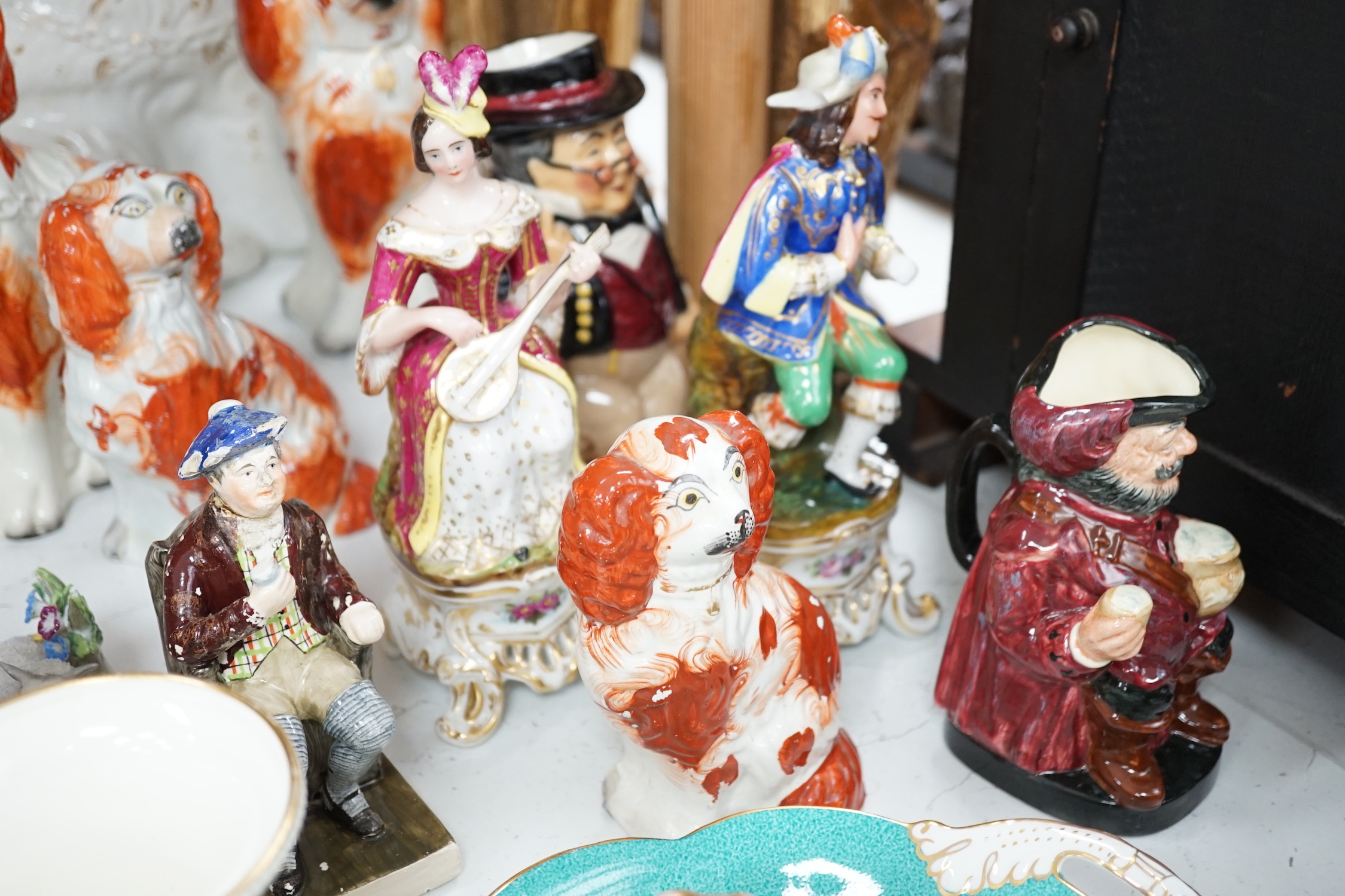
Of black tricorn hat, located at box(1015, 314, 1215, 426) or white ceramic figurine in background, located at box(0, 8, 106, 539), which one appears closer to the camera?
black tricorn hat, located at box(1015, 314, 1215, 426)

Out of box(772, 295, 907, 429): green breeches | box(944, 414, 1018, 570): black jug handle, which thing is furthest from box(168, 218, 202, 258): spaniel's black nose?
box(944, 414, 1018, 570): black jug handle

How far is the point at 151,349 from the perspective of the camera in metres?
1.80

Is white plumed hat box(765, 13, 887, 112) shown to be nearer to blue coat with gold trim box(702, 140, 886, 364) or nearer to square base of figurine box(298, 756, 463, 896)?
blue coat with gold trim box(702, 140, 886, 364)

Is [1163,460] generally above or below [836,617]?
above

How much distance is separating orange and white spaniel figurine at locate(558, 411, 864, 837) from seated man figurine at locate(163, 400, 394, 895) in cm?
27

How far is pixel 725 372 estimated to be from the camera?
1.80m

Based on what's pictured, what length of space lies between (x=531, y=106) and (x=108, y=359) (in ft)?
2.15

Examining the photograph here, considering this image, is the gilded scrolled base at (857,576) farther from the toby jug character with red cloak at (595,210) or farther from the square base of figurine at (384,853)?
the square base of figurine at (384,853)

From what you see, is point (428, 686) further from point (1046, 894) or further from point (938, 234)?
point (938, 234)

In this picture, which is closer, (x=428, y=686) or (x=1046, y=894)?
(x=1046, y=894)

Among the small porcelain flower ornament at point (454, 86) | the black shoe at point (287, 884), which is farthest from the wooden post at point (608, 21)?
the black shoe at point (287, 884)

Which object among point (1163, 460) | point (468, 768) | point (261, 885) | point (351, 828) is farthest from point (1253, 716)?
point (261, 885)

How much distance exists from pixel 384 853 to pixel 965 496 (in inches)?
32.0

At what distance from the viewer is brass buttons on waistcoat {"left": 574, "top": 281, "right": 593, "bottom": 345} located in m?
1.93
